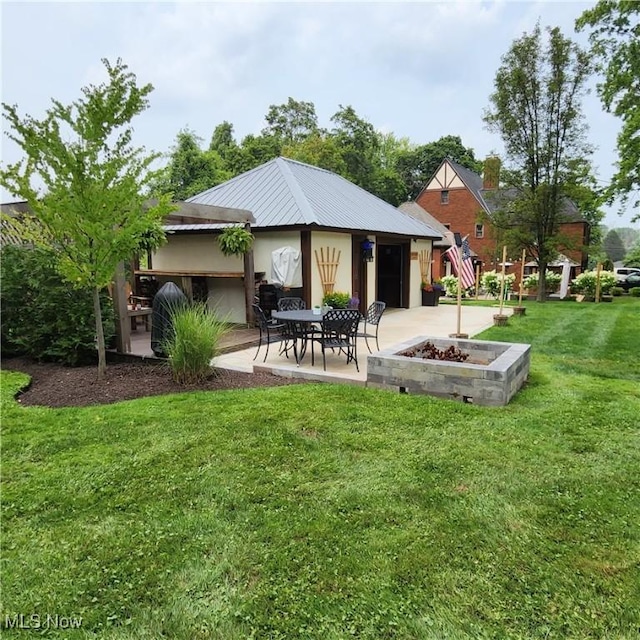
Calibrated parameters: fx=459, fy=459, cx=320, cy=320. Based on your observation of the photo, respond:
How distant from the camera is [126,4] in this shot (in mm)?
6988

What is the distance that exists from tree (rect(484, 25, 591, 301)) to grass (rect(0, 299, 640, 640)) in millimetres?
15238

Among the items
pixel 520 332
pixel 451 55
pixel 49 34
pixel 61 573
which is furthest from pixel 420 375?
pixel 451 55

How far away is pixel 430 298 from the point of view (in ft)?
54.1

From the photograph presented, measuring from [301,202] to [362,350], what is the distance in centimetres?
487

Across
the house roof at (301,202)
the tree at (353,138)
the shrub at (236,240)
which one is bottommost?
the shrub at (236,240)

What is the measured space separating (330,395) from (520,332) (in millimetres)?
6418

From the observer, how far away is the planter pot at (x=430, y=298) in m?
16.5

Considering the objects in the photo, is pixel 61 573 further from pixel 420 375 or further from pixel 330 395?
pixel 420 375

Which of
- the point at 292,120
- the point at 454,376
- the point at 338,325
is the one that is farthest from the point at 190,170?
the point at 454,376

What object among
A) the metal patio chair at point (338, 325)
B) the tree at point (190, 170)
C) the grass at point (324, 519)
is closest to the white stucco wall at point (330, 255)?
the metal patio chair at point (338, 325)

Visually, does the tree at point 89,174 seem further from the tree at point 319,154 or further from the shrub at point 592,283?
the tree at point 319,154

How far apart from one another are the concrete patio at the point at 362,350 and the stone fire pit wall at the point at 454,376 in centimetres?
41

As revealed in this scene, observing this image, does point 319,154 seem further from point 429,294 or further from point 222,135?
point 429,294

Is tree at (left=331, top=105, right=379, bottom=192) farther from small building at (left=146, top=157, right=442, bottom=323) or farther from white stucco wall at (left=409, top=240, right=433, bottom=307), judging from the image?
small building at (left=146, top=157, right=442, bottom=323)
